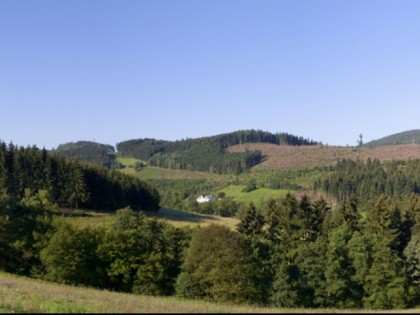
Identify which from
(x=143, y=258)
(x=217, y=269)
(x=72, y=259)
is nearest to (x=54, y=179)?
(x=72, y=259)

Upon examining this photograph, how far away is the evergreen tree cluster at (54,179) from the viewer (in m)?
117

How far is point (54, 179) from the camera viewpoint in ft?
395

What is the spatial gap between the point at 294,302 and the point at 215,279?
36.8ft

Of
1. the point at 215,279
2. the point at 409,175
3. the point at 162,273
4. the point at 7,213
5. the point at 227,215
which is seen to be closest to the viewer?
the point at 215,279

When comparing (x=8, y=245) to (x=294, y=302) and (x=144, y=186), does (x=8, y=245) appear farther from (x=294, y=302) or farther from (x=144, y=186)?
(x=144, y=186)

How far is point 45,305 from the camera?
1841 centimetres

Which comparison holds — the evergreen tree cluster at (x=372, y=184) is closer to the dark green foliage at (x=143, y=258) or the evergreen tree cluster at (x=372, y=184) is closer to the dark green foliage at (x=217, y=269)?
the dark green foliage at (x=143, y=258)

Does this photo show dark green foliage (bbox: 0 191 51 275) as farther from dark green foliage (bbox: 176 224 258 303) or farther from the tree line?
dark green foliage (bbox: 176 224 258 303)

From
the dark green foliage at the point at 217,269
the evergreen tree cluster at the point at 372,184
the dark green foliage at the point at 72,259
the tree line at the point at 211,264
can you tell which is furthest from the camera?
the evergreen tree cluster at the point at 372,184

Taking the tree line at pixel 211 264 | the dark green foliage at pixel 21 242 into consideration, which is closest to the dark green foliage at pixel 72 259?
the tree line at pixel 211 264

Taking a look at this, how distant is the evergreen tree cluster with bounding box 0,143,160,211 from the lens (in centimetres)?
11662

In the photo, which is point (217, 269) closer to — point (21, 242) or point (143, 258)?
point (143, 258)

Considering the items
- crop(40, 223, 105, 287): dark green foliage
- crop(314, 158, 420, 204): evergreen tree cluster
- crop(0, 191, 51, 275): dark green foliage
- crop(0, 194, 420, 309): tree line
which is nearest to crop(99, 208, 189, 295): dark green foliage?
crop(0, 194, 420, 309): tree line

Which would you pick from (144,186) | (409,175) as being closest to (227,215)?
(144,186)
